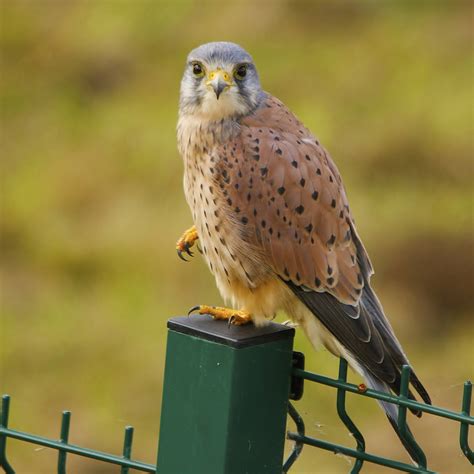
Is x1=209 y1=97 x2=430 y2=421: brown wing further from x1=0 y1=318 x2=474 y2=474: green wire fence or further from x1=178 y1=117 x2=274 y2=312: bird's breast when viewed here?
x1=0 y1=318 x2=474 y2=474: green wire fence

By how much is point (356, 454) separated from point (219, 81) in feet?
4.03

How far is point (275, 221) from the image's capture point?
3137 mm

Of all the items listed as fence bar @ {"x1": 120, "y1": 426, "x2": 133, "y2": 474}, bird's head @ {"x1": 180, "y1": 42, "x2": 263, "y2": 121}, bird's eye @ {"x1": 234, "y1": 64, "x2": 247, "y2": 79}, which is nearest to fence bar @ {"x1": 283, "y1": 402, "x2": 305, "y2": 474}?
fence bar @ {"x1": 120, "y1": 426, "x2": 133, "y2": 474}

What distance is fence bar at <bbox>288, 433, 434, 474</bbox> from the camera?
2297mm

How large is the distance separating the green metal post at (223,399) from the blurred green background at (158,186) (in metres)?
1.39

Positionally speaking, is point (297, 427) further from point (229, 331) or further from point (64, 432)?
point (64, 432)

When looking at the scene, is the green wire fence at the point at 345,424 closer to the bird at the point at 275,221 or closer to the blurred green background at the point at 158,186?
the bird at the point at 275,221

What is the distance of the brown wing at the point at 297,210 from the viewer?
10.1ft

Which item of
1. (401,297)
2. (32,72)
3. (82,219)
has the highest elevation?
(32,72)

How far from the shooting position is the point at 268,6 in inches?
277

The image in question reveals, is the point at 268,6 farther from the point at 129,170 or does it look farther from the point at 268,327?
the point at 268,327

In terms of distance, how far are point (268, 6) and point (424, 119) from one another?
1359mm

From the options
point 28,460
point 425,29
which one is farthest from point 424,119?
point 28,460

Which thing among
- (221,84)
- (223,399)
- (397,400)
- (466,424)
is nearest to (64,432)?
(223,399)
